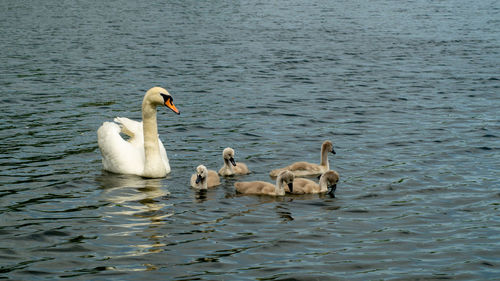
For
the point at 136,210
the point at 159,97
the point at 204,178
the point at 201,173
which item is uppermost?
the point at 159,97

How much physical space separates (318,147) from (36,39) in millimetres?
22085

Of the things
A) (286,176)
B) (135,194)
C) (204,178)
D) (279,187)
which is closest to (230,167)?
(204,178)

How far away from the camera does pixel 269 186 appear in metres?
13.0

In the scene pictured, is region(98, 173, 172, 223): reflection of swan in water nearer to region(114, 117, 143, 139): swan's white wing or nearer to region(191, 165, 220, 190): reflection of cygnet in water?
region(191, 165, 220, 190): reflection of cygnet in water

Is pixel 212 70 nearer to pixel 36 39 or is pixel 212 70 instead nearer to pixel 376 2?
pixel 36 39

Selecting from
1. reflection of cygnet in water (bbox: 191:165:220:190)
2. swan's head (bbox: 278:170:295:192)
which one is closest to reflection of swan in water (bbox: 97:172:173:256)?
reflection of cygnet in water (bbox: 191:165:220:190)

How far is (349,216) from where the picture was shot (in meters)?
11.9

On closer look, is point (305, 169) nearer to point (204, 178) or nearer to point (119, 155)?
point (204, 178)

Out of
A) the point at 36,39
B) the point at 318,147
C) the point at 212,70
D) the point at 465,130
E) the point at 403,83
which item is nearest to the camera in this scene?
the point at 318,147

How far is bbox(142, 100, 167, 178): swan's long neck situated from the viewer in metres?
14.2

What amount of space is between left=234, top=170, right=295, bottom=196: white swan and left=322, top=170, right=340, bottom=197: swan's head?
0.63 metres

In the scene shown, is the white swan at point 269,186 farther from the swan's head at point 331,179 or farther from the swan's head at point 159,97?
the swan's head at point 159,97

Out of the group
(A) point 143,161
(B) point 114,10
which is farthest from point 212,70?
(B) point 114,10

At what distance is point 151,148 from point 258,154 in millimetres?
2664
